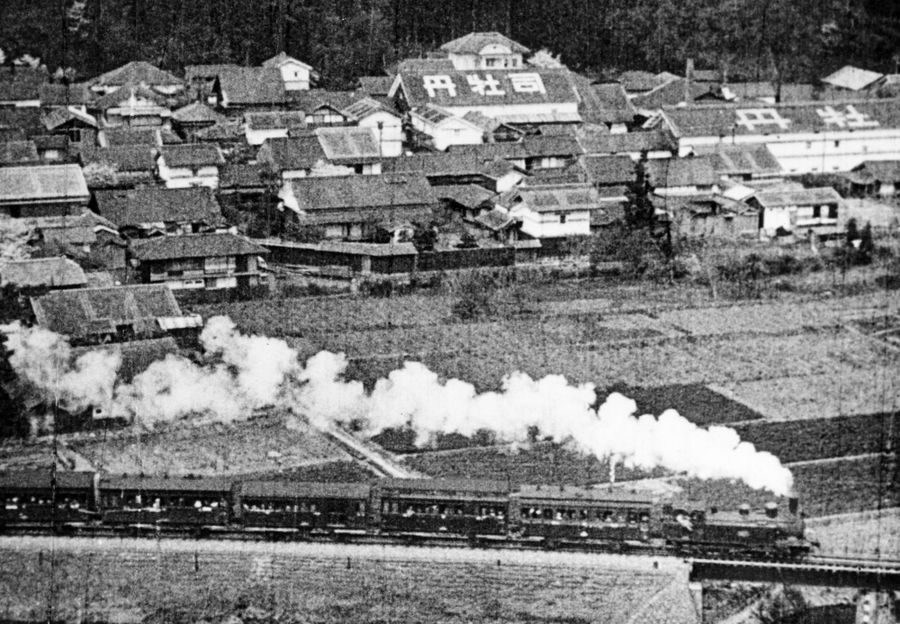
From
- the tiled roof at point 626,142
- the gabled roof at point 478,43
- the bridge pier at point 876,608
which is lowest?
the bridge pier at point 876,608

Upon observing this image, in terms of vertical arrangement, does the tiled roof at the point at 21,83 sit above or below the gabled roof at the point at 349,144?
above

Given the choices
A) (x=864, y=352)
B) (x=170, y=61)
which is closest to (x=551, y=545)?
(x=864, y=352)

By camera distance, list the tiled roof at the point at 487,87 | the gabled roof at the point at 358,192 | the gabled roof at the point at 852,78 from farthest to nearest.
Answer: the gabled roof at the point at 852,78, the tiled roof at the point at 487,87, the gabled roof at the point at 358,192

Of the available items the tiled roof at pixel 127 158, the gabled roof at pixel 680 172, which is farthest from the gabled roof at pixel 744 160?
the tiled roof at pixel 127 158

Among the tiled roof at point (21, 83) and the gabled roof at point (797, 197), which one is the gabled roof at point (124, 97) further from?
the gabled roof at point (797, 197)

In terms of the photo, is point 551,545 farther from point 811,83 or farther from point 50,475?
point 811,83

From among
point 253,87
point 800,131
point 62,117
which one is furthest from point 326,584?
point 800,131

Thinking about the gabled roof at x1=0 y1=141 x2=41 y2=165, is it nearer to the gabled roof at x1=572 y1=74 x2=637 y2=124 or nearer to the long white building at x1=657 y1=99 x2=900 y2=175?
the gabled roof at x1=572 y1=74 x2=637 y2=124
